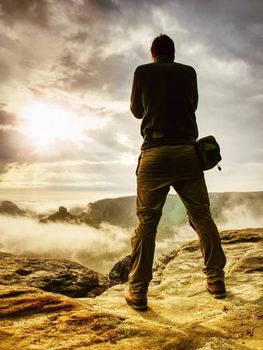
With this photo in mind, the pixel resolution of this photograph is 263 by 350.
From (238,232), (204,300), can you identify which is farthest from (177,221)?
(204,300)

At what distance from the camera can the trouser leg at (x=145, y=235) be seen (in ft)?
11.3

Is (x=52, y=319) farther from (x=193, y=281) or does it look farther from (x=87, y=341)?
(x=193, y=281)

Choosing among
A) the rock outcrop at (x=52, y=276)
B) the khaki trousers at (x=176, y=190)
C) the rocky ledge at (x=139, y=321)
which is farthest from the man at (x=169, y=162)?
the rock outcrop at (x=52, y=276)

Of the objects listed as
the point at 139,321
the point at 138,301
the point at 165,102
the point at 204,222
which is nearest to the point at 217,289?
the point at 204,222

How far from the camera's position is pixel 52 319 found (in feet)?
9.07

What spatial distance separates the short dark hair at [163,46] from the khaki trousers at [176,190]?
4.74ft

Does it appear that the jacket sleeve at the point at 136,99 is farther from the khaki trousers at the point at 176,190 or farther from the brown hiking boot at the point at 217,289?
the brown hiking boot at the point at 217,289

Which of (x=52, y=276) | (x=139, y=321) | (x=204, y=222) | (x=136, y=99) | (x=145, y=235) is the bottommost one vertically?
(x=52, y=276)

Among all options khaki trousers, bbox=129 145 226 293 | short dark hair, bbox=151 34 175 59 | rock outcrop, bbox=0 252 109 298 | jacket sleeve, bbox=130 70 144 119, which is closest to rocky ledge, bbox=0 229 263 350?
khaki trousers, bbox=129 145 226 293

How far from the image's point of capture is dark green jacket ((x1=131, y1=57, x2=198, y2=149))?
3.73m

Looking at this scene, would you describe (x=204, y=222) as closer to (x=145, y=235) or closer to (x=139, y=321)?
(x=145, y=235)

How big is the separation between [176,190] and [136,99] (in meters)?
1.41

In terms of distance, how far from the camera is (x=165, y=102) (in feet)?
12.3

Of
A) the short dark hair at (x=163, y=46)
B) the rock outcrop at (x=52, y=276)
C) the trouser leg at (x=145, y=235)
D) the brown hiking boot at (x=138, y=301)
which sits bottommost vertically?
the rock outcrop at (x=52, y=276)
